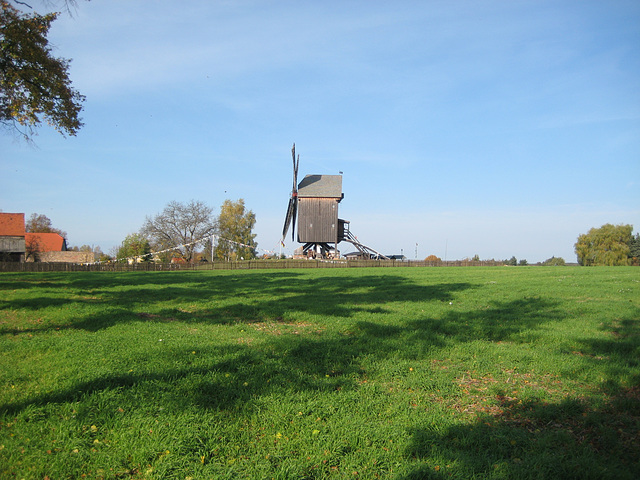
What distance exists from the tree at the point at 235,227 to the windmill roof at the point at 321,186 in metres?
21.6

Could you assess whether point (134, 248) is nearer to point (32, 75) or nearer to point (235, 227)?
point (235, 227)

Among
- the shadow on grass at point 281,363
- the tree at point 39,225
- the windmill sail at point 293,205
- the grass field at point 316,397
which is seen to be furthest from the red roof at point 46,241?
Result: the shadow on grass at point 281,363

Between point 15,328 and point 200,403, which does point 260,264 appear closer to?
point 15,328

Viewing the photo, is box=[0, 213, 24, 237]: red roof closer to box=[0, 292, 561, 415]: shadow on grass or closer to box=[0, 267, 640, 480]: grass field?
box=[0, 267, 640, 480]: grass field

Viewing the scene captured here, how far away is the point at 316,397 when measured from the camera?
5.59 meters

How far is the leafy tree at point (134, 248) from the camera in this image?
6350 cm

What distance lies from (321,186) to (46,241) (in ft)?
185

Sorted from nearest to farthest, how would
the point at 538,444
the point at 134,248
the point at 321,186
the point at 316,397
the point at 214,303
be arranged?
1. the point at 538,444
2. the point at 316,397
3. the point at 214,303
4. the point at 321,186
5. the point at 134,248

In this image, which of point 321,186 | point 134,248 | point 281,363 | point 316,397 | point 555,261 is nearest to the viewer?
point 316,397

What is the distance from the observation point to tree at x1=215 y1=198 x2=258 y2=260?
242ft

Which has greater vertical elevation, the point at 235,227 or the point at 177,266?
the point at 235,227

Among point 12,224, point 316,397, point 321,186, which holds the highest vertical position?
point 321,186

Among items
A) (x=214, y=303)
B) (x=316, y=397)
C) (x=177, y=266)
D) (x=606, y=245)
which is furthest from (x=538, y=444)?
(x=606, y=245)

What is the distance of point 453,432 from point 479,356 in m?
3.08
